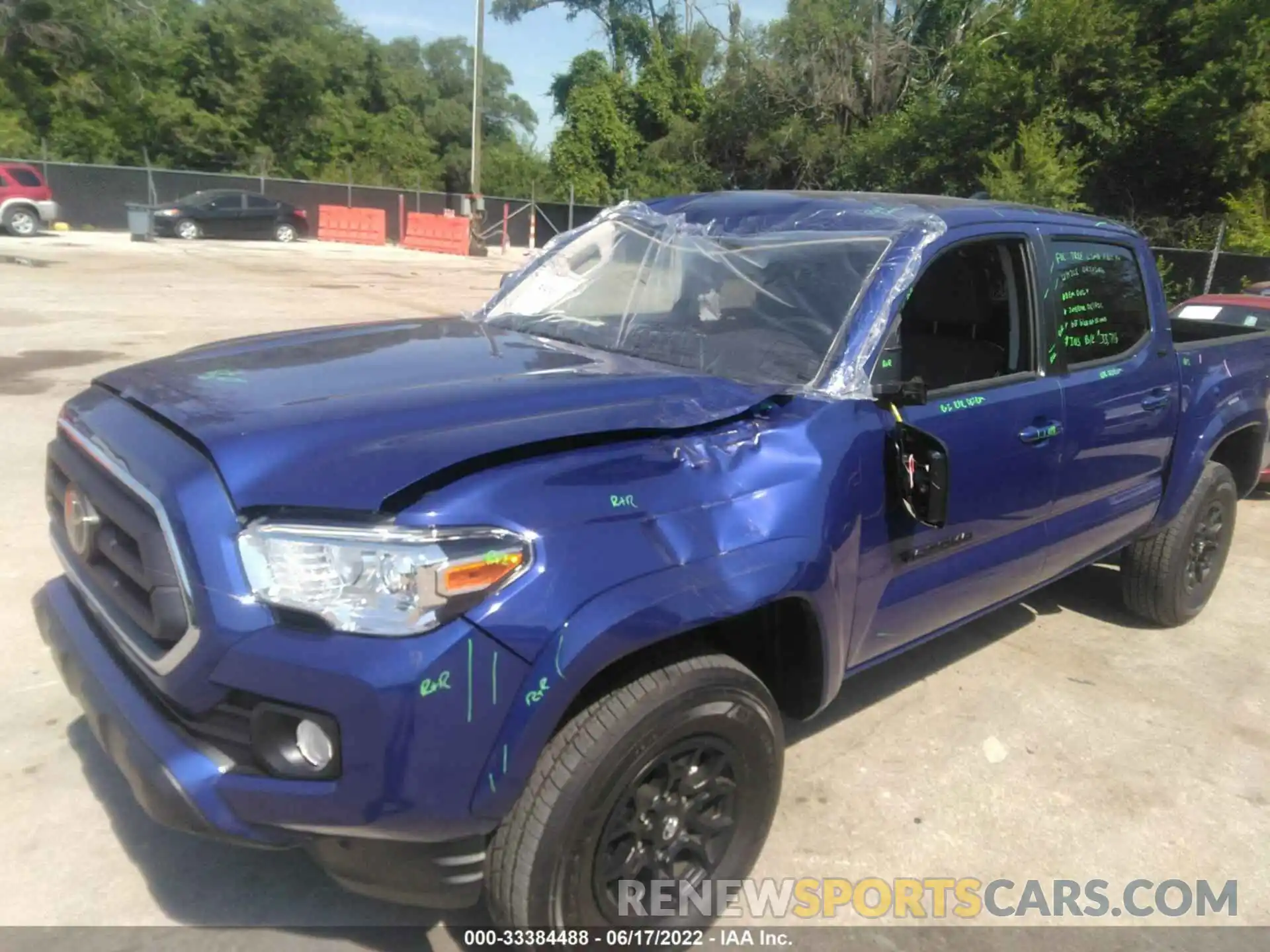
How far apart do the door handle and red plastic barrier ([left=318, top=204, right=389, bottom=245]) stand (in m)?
32.5

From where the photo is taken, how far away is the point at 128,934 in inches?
98.0

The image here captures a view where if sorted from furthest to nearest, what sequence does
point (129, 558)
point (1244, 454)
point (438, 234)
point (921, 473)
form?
1. point (438, 234)
2. point (1244, 454)
3. point (921, 473)
4. point (129, 558)

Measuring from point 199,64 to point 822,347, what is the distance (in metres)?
47.2

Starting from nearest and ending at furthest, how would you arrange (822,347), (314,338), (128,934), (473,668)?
(473,668), (128,934), (822,347), (314,338)

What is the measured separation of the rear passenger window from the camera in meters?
3.74

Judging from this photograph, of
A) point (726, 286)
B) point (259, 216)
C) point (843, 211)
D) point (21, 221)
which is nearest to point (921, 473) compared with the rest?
point (726, 286)

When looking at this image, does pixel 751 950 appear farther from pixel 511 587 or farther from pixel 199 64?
pixel 199 64

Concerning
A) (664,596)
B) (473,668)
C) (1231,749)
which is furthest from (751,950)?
(1231,749)

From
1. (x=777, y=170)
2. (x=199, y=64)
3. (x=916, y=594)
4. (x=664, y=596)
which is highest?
(x=199, y=64)

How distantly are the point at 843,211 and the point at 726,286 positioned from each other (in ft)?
1.61

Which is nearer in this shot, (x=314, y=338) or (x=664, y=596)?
(x=664, y=596)

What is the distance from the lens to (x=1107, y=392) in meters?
3.81

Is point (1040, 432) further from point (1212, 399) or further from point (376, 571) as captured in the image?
point (376, 571)

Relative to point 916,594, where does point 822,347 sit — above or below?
above
